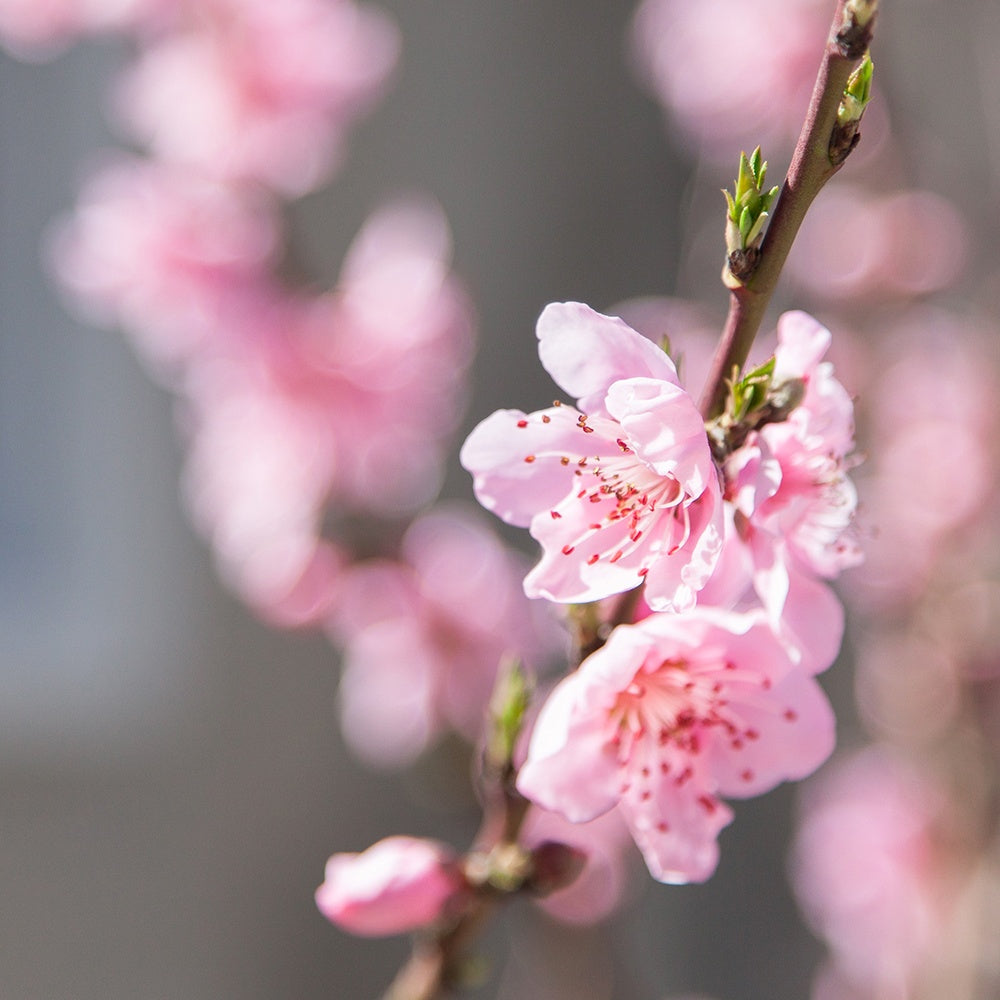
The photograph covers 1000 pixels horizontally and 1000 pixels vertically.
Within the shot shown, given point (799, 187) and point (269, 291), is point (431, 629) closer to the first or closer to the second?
point (269, 291)

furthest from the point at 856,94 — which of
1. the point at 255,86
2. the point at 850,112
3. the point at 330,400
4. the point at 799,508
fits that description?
the point at 255,86

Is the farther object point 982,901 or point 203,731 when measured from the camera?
point 203,731

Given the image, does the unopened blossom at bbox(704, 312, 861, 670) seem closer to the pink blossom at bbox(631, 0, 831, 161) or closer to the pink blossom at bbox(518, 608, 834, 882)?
the pink blossom at bbox(518, 608, 834, 882)

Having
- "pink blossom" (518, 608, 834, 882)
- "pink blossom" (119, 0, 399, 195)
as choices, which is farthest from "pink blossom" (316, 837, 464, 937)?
"pink blossom" (119, 0, 399, 195)

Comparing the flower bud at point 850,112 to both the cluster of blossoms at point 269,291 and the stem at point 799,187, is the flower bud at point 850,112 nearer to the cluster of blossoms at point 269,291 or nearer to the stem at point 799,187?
the stem at point 799,187

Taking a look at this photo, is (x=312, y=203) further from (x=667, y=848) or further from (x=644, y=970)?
(x=644, y=970)

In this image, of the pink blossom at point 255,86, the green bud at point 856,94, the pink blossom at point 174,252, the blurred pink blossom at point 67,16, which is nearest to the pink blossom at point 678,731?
the green bud at point 856,94

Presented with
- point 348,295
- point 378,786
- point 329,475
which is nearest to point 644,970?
point 378,786
